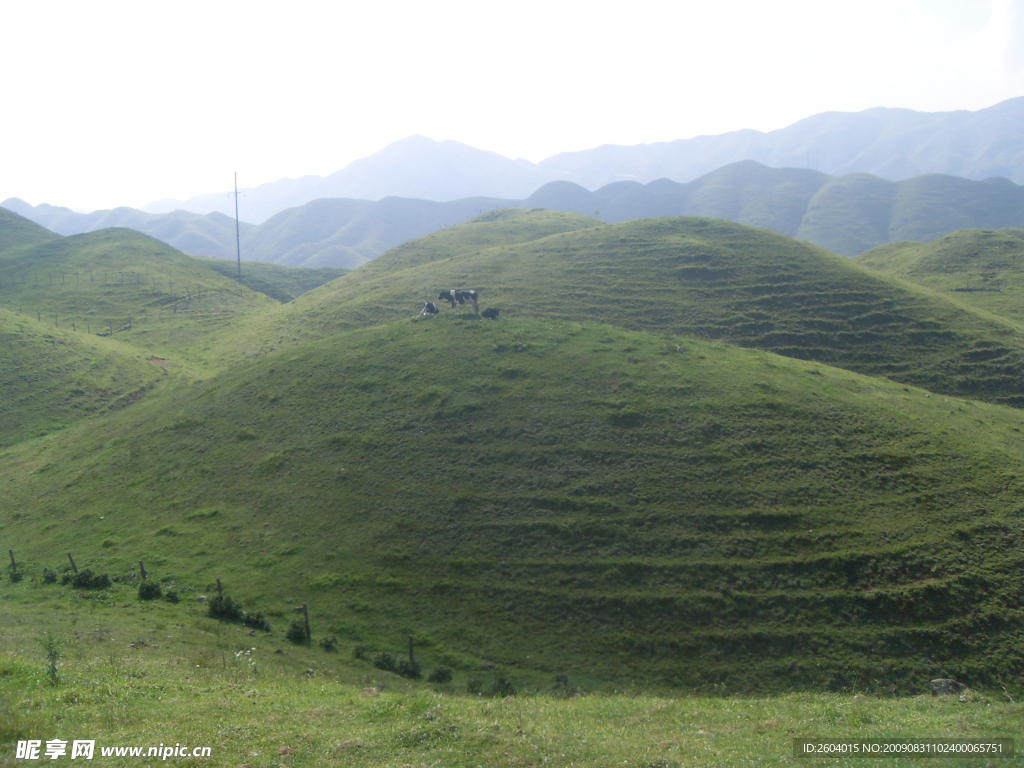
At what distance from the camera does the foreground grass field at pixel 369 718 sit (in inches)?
425

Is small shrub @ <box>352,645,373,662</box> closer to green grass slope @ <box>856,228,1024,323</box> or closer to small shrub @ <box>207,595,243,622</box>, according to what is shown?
small shrub @ <box>207,595,243,622</box>

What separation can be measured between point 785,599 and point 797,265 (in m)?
49.9

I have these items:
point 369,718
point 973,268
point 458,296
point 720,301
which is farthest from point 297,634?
point 973,268

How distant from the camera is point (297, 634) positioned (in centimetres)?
2236

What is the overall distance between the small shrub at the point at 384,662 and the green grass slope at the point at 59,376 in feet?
154

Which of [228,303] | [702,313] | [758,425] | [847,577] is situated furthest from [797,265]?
[228,303]

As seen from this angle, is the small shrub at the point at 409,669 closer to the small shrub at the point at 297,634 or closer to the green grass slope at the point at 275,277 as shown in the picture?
the small shrub at the point at 297,634

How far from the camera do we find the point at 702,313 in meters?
55.7

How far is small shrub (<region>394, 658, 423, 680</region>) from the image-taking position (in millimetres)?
20953

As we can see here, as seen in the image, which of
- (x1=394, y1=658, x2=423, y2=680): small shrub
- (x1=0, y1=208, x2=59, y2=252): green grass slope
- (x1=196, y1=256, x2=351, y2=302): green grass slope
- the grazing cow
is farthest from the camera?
(x1=196, y1=256, x2=351, y2=302): green grass slope

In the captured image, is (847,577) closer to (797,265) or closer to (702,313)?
(702,313)

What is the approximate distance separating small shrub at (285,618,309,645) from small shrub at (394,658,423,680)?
437 centimetres

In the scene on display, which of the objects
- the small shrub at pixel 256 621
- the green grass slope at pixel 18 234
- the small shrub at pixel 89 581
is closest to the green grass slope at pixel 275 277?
the green grass slope at pixel 18 234

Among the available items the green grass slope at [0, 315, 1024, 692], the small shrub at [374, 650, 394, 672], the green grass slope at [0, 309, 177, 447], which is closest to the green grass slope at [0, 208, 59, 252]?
the green grass slope at [0, 309, 177, 447]
